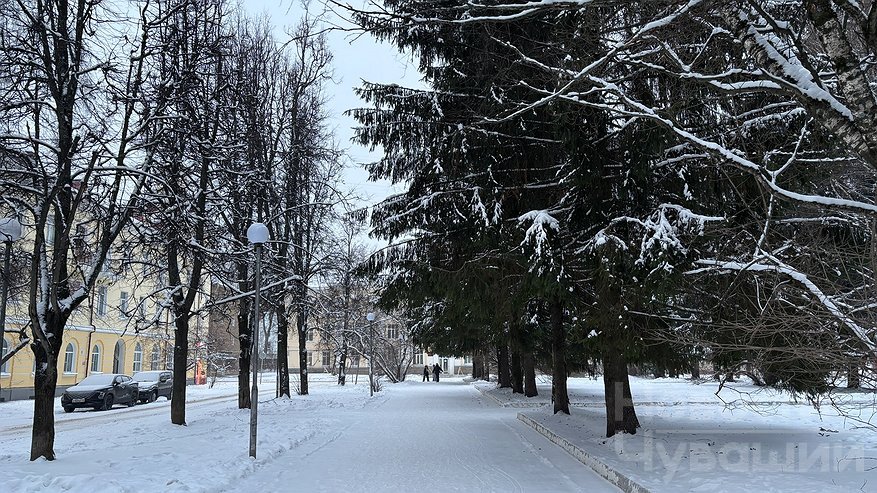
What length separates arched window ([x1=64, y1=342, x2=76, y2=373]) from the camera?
129 feet

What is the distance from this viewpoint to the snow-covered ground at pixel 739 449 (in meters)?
7.61

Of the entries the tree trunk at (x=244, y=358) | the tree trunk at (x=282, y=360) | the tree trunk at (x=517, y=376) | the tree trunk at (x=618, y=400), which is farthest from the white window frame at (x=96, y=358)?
the tree trunk at (x=618, y=400)

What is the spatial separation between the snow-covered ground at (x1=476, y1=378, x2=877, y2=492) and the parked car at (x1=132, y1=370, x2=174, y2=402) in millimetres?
22647

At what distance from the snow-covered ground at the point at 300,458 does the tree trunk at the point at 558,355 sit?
53.2 inches

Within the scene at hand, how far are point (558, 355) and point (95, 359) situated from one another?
37195 mm

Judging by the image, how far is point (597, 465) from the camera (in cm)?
954

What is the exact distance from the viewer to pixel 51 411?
9609 mm

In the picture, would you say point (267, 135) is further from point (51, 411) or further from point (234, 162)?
point (51, 411)

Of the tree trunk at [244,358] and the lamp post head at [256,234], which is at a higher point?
the lamp post head at [256,234]

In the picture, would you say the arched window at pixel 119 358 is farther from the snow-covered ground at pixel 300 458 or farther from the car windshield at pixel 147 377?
the snow-covered ground at pixel 300 458

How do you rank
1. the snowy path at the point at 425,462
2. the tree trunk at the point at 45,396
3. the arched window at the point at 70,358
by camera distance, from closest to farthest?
the snowy path at the point at 425,462, the tree trunk at the point at 45,396, the arched window at the point at 70,358

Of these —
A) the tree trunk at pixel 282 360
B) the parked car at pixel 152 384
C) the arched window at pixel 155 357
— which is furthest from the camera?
the arched window at pixel 155 357

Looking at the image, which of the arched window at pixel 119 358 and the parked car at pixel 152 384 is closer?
the parked car at pixel 152 384

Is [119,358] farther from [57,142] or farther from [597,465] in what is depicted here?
[597,465]
